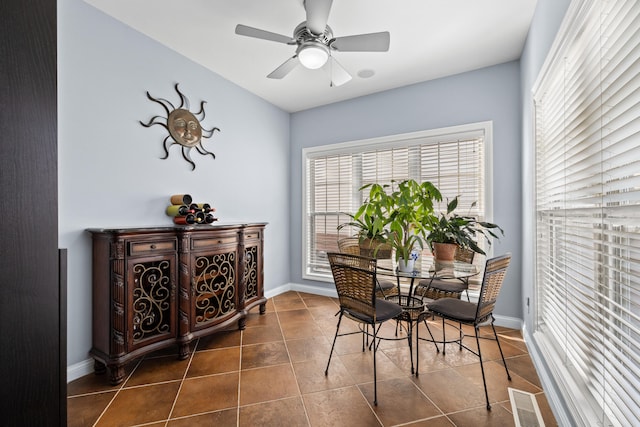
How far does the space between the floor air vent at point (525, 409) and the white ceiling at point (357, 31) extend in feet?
9.29

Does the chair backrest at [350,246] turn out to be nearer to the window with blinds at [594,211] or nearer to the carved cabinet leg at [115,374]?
the window with blinds at [594,211]

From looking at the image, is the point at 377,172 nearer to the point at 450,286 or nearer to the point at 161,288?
the point at 450,286

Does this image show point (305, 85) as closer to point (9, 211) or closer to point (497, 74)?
point (497, 74)

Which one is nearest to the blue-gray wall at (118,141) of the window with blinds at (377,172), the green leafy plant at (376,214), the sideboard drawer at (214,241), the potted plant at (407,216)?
the sideboard drawer at (214,241)

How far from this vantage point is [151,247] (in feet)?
7.24

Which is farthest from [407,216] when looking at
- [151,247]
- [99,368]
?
[99,368]

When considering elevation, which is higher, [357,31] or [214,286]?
[357,31]

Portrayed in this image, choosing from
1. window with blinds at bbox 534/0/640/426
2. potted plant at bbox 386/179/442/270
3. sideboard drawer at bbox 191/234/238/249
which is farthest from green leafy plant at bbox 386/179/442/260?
sideboard drawer at bbox 191/234/238/249

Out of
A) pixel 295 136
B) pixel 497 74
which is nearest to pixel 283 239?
pixel 295 136

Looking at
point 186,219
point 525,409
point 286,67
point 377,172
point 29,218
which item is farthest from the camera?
point 377,172

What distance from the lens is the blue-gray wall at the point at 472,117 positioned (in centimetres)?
296

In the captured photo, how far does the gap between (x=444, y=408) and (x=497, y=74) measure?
10.5ft

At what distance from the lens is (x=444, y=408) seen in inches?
69.2

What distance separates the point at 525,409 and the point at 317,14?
9.27ft
